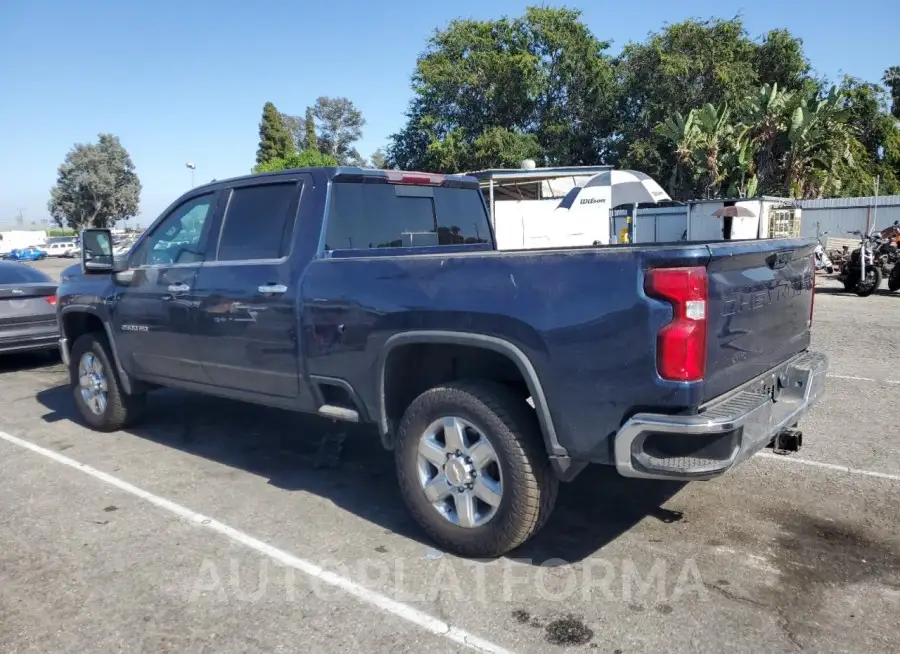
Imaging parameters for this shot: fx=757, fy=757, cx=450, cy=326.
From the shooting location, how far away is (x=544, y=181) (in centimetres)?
2328

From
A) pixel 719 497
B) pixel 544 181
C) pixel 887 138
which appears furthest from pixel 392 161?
pixel 719 497

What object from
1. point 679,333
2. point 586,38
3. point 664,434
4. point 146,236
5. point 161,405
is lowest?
point 161,405

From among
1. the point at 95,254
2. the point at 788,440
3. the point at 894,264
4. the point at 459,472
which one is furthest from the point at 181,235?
the point at 894,264

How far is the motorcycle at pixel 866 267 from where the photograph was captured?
14.7 meters

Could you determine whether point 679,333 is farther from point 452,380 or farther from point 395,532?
point 395,532

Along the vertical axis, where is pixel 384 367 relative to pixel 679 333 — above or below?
below

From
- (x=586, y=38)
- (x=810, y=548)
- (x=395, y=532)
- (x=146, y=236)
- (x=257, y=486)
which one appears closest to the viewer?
(x=810, y=548)

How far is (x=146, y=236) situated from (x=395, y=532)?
3.14 metres

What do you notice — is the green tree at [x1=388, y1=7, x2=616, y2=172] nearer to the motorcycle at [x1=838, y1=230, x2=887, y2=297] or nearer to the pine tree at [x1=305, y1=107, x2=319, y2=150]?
the motorcycle at [x1=838, y1=230, x2=887, y2=297]

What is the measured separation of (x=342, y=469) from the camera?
5.13m

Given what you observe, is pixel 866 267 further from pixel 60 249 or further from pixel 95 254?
pixel 60 249

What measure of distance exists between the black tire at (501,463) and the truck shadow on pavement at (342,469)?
0.22 meters

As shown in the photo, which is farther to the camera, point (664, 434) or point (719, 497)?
point (719, 497)

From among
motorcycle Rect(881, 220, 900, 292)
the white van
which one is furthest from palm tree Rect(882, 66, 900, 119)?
the white van
